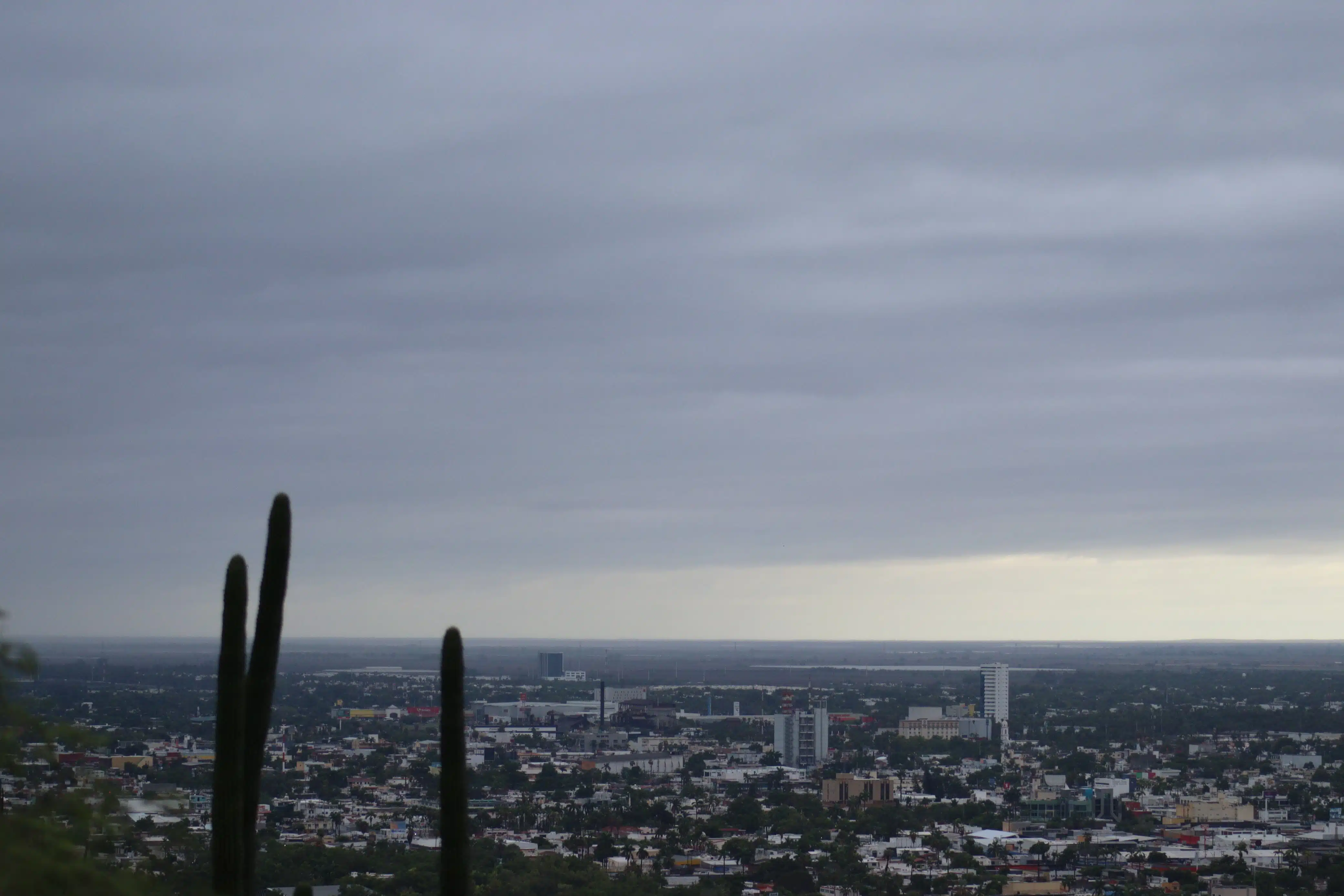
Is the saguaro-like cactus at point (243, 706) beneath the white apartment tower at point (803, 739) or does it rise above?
above

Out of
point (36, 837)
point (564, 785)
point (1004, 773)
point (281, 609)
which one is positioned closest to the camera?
point (36, 837)

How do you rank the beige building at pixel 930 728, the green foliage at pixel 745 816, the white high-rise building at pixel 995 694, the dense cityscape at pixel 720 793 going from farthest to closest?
the white high-rise building at pixel 995 694 → the beige building at pixel 930 728 → the green foliage at pixel 745 816 → the dense cityscape at pixel 720 793

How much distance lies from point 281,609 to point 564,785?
50880mm

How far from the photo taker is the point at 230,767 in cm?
1395

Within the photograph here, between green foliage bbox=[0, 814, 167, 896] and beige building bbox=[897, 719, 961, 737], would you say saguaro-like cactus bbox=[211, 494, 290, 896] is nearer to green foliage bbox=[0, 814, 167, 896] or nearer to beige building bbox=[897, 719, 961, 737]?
green foliage bbox=[0, 814, 167, 896]

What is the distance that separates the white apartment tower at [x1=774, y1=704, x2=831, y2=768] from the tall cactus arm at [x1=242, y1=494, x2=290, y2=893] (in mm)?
68895

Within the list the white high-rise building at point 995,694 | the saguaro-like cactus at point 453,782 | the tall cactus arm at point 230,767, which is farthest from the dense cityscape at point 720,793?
the saguaro-like cactus at point 453,782

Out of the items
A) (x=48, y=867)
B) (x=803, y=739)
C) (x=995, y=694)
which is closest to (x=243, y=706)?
(x=48, y=867)

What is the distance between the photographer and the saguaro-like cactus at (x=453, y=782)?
13.9m

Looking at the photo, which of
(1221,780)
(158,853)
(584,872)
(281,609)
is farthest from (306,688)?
(281,609)

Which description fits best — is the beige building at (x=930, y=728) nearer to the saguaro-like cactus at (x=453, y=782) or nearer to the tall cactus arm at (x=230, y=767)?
the saguaro-like cactus at (x=453, y=782)

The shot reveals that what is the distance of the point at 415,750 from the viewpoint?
7200 centimetres

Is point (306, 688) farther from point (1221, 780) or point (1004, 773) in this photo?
point (1221, 780)

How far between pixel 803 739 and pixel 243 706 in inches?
3155
